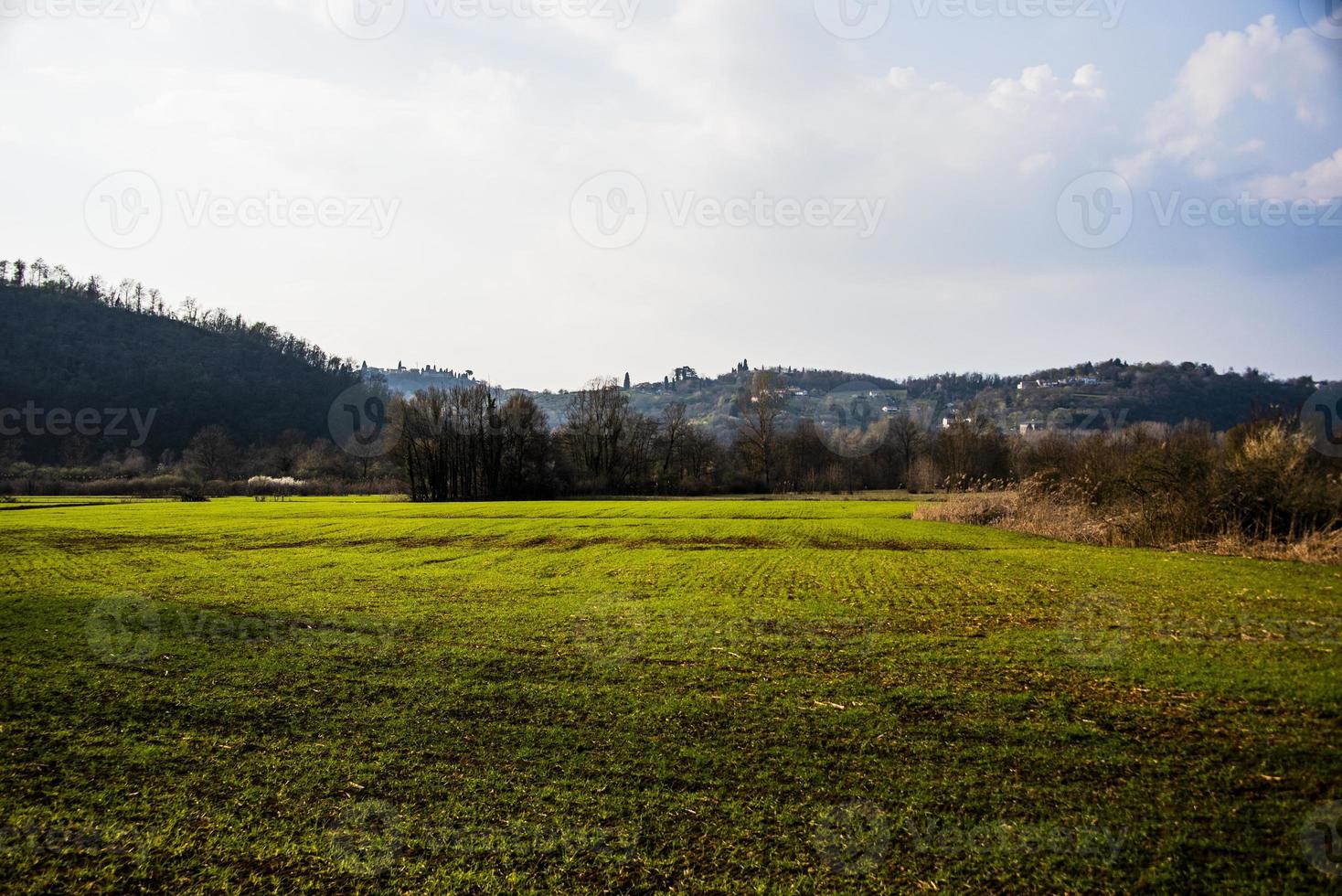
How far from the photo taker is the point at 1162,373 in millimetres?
161875

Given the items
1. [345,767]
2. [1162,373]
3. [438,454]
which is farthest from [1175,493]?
[1162,373]

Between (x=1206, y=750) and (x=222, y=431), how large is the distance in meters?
135

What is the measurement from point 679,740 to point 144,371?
155398 mm

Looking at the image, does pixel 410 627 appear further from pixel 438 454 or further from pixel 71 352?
pixel 71 352

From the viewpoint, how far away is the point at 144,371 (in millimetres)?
127625

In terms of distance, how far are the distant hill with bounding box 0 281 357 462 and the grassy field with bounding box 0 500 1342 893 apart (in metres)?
127

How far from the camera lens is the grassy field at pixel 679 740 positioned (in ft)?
16.3

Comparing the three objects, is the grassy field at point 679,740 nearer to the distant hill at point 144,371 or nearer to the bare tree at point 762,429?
the bare tree at point 762,429

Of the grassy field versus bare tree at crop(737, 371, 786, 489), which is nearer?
the grassy field

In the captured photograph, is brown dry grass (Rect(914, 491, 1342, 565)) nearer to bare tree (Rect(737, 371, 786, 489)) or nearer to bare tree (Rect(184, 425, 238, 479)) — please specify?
bare tree (Rect(737, 371, 786, 489))

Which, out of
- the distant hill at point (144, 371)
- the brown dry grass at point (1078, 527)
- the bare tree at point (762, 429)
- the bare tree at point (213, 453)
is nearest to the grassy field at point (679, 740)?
the brown dry grass at point (1078, 527)

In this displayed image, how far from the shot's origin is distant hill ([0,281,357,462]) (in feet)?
376

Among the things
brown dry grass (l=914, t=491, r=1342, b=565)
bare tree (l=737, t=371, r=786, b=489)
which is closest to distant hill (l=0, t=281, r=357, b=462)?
bare tree (l=737, t=371, r=786, b=489)

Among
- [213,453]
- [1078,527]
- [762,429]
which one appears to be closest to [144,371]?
[213,453]
